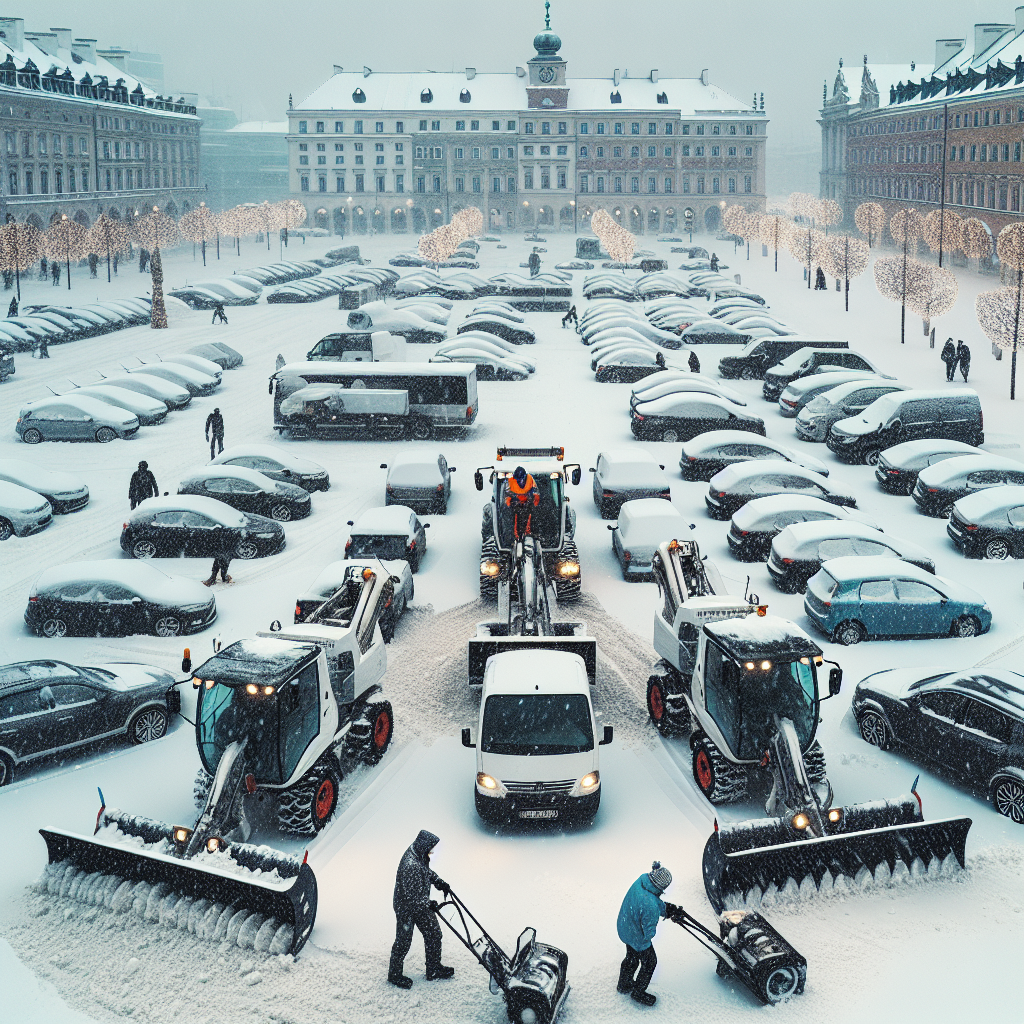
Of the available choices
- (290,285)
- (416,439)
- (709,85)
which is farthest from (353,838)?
(709,85)

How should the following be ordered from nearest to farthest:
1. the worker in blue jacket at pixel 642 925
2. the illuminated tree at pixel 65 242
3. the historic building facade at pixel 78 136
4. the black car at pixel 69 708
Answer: the worker in blue jacket at pixel 642 925, the black car at pixel 69 708, the illuminated tree at pixel 65 242, the historic building facade at pixel 78 136

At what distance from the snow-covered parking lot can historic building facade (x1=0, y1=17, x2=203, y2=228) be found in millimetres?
Result: 63564

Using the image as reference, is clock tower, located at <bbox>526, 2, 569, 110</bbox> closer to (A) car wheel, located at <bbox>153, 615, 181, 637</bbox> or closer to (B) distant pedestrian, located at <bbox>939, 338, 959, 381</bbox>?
(B) distant pedestrian, located at <bbox>939, 338, 959, 381</bbox>

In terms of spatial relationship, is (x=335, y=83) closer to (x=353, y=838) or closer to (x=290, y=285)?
(x=290, y=285)

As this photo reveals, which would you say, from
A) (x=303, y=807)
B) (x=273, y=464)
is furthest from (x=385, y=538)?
(x=303, y=807)

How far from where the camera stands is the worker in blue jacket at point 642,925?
10070 mm

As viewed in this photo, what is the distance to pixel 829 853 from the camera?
464 inches

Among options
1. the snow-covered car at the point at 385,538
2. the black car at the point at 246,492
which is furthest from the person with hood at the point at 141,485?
the snow-covered car at the point at 385,538

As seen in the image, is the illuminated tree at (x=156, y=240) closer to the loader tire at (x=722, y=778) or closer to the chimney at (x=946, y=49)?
the loader tire at (x=722, y=778)

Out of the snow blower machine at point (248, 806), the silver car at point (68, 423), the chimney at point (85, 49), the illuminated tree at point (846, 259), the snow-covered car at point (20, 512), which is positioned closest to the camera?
the snow blower machine at point (248, 806)

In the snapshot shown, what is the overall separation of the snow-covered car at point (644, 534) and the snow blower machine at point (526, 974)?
38.0ft

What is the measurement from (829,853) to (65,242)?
6743 cm

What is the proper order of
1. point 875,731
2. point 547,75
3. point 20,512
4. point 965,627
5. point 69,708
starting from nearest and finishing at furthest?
point 69,708, point 875,731, point 965,627, point 20,512, point 547,75

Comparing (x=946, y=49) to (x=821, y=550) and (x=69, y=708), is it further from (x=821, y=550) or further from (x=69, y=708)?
(x=69, y=708)
